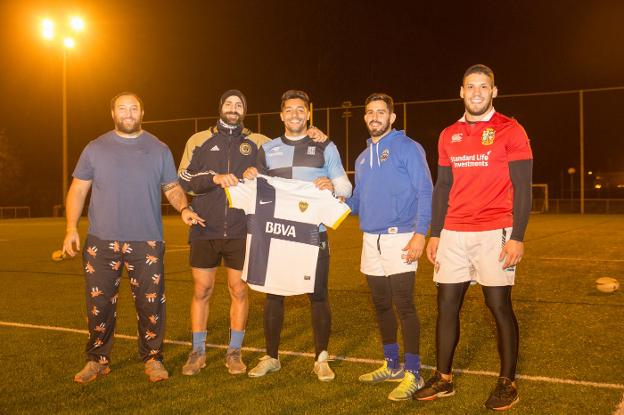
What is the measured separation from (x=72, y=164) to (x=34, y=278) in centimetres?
3946

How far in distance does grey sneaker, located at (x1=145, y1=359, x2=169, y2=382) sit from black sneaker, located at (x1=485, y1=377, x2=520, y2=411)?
2144mm

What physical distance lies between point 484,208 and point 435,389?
46.0 inches

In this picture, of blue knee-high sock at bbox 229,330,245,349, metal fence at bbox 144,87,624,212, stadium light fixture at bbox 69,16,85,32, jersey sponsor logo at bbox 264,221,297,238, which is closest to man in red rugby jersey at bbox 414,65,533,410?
jersey sponsor logo at bbox 264,221,297,238

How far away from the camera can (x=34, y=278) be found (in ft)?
33.2

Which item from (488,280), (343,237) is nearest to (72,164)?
(343,237)

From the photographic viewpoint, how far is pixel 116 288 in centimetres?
484

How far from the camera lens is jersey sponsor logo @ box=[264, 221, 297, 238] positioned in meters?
4.67

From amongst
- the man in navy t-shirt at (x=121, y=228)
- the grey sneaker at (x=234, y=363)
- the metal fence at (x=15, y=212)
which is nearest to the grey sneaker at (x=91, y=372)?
the man in navy t-shirt at (x=121, y=228)

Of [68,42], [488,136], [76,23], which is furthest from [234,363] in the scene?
[68,42]

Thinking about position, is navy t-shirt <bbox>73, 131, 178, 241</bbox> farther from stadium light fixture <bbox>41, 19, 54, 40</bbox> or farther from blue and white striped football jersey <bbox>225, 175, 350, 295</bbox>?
stadium light fixture <bbox>41, 19, 54, 40</bbox>

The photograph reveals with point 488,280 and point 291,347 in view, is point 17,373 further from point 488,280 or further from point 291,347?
point 488,280

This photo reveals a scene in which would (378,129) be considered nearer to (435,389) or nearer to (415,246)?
(415,246)

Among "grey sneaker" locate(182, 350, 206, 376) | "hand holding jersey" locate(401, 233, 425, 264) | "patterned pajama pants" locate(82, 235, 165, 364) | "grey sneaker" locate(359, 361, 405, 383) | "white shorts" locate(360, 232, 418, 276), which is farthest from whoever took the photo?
"grey sneaker" locate(182, 350, 206, 376)

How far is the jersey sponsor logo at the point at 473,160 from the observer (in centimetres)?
398
